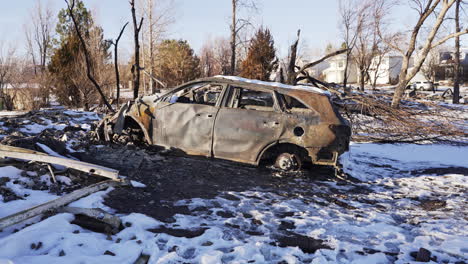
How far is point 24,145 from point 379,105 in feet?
23.0

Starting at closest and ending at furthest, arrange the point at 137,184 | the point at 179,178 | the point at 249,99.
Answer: the point at 137,184, the point at 179,178, the point at 249,99

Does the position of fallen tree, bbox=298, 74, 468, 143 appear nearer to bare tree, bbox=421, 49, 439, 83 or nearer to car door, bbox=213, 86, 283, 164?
car door, bbox=213, 86, 283, 164

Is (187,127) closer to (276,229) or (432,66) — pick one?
(276,229)

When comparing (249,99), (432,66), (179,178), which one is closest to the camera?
(179,178)

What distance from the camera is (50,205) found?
3428mm

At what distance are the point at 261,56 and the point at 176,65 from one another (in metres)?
19.0

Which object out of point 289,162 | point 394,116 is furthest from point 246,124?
point 394,116

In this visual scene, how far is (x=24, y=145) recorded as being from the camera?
5.18m

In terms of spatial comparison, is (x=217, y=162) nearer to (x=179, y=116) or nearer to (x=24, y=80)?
(x=179, y=116)

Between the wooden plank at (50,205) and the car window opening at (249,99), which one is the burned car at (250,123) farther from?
the wooden plank at (50,205)

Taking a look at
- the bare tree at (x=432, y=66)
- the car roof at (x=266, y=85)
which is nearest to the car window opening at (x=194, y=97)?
the car roof at (x=266, y=85)

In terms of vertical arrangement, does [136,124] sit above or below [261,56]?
below

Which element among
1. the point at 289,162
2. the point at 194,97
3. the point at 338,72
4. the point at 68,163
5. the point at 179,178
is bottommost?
the point at 179,178

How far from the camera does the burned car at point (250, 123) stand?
5.39 m
